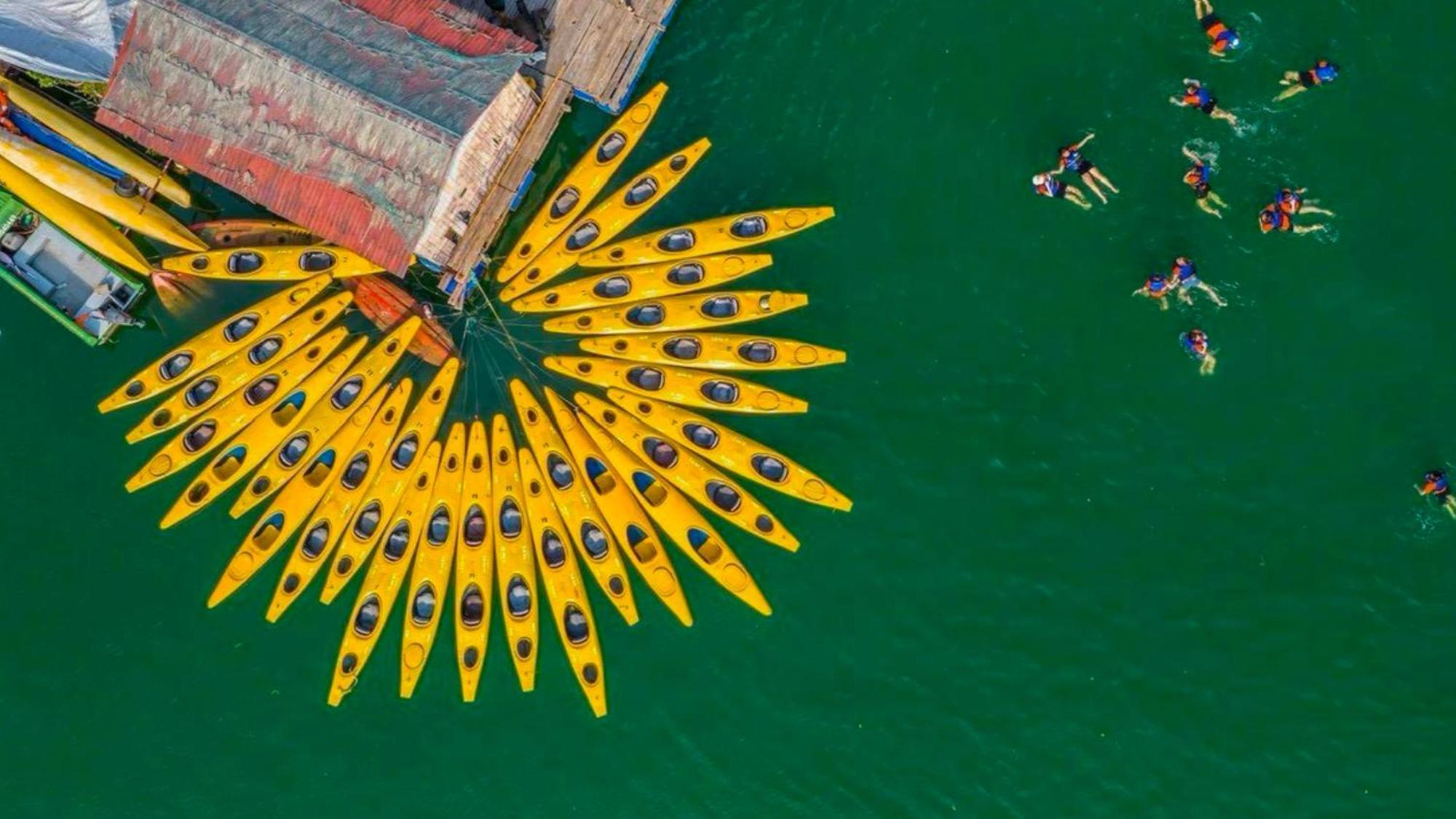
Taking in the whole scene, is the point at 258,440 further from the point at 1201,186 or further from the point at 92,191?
the point at 1201,186

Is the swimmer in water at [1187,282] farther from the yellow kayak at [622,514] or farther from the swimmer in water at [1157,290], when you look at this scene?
the yellow kayak at [622,514]

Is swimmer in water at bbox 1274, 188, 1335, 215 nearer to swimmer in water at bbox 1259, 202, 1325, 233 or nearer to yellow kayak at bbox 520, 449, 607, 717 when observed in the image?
swimmer in water at bbox 1259, 202, 1325, 233

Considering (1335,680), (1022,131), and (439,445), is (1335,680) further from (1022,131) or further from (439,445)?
(439,445)

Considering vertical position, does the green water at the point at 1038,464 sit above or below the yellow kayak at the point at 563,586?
above

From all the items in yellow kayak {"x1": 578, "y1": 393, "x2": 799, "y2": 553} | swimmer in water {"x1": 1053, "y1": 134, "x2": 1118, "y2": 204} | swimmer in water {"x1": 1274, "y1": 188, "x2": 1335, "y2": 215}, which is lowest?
yellow kayak {"x1": 578, "y1": 393, "x2": 799, "y2": 553}

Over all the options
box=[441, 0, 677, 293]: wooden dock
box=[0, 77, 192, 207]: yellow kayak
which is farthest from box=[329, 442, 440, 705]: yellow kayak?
box=[0, 77, 192, 207]: yellow kayak

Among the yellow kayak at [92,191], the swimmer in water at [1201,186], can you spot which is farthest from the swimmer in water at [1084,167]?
the yellow kayak at [92,191]
